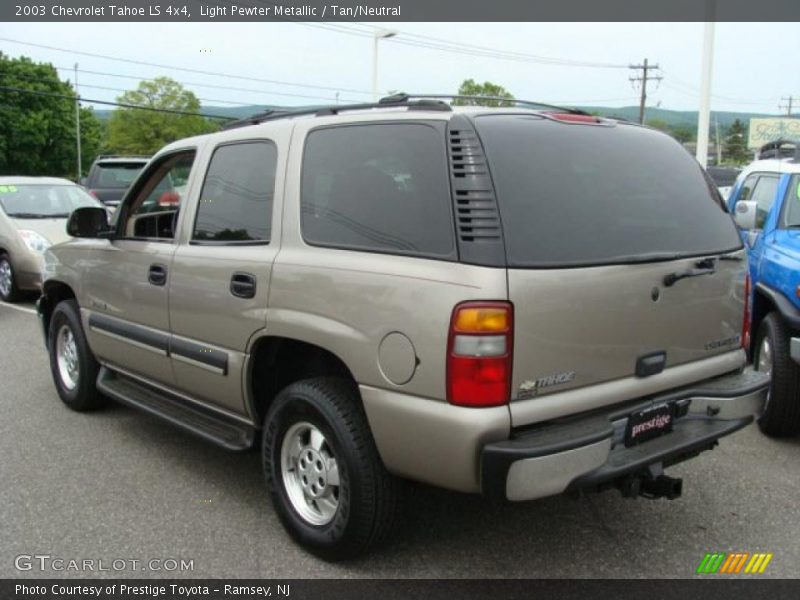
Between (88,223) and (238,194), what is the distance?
1490mm

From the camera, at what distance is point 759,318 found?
17.3 feet

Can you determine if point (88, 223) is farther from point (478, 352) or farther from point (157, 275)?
point (478, 352)

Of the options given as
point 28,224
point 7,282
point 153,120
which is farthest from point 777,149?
point 153,120

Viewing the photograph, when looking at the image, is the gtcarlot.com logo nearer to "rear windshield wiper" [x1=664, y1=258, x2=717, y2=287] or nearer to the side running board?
the side running board

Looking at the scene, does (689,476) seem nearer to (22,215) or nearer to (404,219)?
(404,219)

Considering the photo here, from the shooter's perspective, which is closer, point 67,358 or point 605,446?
point 605,446

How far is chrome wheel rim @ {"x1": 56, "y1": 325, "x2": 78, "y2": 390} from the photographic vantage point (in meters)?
5.39

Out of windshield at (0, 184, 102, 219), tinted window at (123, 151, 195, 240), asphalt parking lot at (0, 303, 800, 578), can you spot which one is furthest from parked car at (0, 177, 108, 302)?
asphalt parking lot at (0, 303, 800, 578)

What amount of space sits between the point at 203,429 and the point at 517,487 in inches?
75.6

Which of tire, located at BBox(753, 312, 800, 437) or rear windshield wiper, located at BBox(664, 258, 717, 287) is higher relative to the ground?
rear windshield wiper, located at BBox(664, 258, 717, 287)

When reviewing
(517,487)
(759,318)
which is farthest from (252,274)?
(759,318)

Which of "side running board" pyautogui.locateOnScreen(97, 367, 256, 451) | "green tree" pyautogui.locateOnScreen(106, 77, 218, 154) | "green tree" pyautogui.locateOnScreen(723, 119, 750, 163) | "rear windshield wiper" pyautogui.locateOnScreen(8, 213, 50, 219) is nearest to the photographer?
"side running board" pyautogui.locateOnScreen(97, 367, 256, 451)

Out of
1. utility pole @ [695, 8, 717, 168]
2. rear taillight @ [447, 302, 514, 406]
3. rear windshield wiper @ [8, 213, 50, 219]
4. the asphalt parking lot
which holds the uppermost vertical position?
utility pole @ [695, 8, 717, 168]

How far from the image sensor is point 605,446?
109 inches
